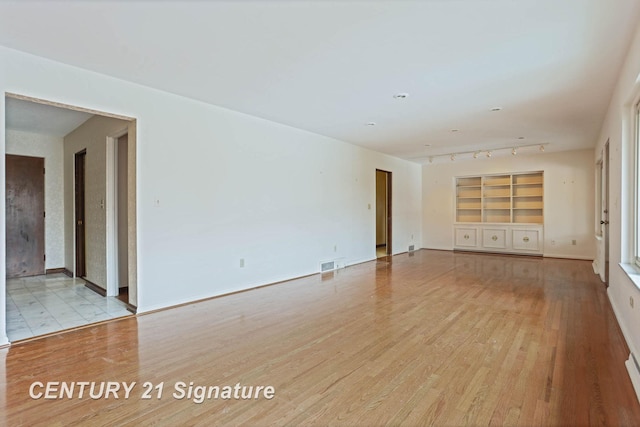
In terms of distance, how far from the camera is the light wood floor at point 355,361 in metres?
1.91

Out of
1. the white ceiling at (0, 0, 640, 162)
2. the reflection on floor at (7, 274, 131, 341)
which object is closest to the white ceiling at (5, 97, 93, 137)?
the white ceiling at (0, 0, 640, 162)

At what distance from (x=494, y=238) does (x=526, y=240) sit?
0.71 metres

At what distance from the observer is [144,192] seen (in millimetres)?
3730

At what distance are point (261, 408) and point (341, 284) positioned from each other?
10.8 feet

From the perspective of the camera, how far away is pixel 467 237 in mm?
9180

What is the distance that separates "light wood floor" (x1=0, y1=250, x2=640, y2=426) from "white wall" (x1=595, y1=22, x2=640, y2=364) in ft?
0.73

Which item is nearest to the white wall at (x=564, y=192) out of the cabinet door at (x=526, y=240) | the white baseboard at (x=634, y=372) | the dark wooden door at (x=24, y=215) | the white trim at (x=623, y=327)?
the cabinet door at (x=526, y=240)

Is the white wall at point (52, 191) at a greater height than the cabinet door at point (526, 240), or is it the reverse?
the white wall at point (52, 191)

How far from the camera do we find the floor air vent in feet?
20.4

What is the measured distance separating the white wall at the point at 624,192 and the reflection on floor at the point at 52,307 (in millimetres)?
4754

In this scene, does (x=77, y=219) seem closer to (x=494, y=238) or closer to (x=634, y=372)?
(x=634, y=372)

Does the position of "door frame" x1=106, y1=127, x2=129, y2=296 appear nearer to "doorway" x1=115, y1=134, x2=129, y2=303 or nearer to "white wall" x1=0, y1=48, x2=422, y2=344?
"doorway" x1=115, y1=134, x2=129, y2=303

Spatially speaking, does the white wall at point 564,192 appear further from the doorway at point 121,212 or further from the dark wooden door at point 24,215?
the dark wooden door at point 24,215

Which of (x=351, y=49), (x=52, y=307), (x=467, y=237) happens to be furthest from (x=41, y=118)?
(x=467, y=237)
